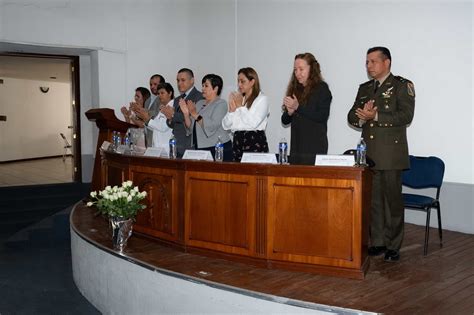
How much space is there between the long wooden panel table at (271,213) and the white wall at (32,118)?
9.56 meters

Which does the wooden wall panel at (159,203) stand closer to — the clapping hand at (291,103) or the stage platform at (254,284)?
the stage platform at (254,284)

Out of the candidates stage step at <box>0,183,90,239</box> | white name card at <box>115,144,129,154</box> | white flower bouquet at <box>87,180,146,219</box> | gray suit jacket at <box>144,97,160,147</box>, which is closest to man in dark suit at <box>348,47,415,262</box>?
white flower bouquet at <box>87,180,146,219</box>

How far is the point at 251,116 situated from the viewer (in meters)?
3.45

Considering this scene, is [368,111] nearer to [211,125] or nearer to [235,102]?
[235,102]

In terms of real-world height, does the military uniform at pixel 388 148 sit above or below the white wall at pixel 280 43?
below

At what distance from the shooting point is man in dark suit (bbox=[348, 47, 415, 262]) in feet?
10.8

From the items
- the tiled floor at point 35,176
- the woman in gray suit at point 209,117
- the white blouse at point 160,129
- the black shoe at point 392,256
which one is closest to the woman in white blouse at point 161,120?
the white blouse at point 160,129

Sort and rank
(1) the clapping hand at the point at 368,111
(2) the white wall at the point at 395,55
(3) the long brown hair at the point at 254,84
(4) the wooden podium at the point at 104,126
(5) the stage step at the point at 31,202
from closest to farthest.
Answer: (1) the clapping hand at the point at 368,111 → (3) the long brown hair at the point at 254,84 → (2) the white wall at the point at 395,55 → (4) the wooden podium at the point at 104,126 → (5) the stage step at the point at 31,202

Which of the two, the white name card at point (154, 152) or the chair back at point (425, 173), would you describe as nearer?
the white name card at point (154, 152)

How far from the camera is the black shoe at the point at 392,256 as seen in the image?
3.37m

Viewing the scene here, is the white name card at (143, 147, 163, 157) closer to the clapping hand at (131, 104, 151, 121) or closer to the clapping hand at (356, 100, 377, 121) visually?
the clapping hand at (131, 104, 151, 121)

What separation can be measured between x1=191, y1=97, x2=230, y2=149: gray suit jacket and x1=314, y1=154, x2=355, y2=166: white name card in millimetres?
1069

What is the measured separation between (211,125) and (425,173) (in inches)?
71.1

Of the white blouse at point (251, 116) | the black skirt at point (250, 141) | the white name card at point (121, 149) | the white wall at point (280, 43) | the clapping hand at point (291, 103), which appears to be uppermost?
the white wall at point (280, 43)
